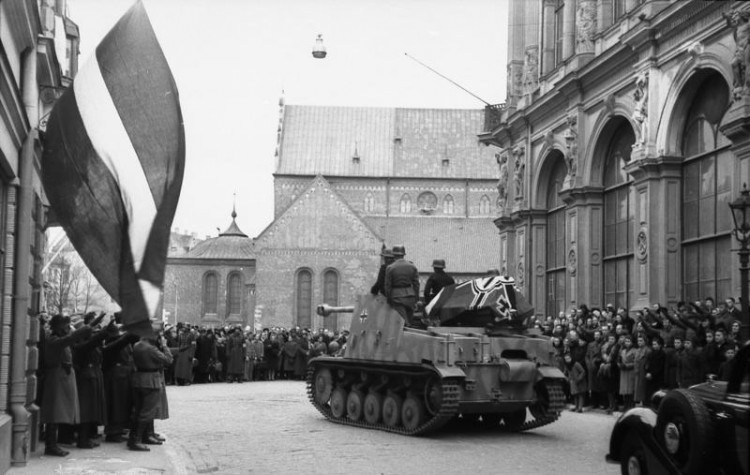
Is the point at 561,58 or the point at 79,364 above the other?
the point at 561,58

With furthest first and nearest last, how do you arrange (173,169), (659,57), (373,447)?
(659,57), (373,447), (173,169)

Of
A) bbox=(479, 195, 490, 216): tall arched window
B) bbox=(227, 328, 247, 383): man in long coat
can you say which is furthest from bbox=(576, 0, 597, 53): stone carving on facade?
bbox=(479, 195, 490, 216): tall arched window

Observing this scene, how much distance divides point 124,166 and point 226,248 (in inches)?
2451

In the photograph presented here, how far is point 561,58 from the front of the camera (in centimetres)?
3119

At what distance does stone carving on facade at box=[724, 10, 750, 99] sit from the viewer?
1903 centimetres

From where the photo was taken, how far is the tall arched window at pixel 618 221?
26.4 metres

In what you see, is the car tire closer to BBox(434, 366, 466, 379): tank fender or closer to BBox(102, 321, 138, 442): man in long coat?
BBox(434, 366, 466, 379): tank fender

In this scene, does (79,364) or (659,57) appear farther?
(659,57)

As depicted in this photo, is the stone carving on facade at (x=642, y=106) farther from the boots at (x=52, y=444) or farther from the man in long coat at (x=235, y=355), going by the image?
the boots at (x=52, y=444)

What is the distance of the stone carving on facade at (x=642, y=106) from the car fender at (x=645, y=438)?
616 inches

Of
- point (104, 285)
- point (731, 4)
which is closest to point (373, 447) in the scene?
point (104, 285)

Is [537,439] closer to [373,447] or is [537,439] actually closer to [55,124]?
[373,447]

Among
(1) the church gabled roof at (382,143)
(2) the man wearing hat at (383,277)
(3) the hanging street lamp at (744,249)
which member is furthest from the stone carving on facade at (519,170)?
(1) the church gabled roof at (382,143)

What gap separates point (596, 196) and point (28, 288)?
1947 cm
